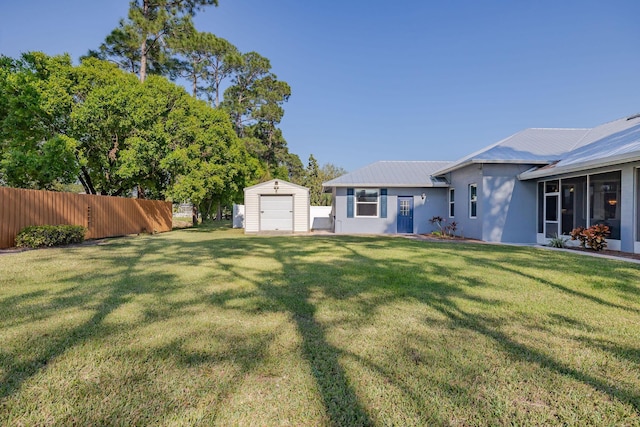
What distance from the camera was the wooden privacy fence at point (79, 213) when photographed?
9797 mm

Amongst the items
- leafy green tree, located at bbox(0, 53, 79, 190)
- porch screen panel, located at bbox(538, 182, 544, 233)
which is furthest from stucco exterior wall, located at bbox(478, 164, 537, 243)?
leafy green tree, located at bbox(0, 53, 79, 190)

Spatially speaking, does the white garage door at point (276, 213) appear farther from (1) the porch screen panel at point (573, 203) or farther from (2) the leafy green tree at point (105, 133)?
(1) the porch screen panel at point (573, 203)

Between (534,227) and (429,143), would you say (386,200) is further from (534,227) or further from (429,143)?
(429,143)

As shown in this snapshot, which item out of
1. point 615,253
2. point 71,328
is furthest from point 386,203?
point 71,328

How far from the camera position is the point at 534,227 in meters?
12.3

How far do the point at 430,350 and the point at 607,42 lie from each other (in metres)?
19.9

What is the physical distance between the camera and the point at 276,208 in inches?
701

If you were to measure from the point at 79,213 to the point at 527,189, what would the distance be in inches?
667

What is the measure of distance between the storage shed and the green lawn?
12.0 metres

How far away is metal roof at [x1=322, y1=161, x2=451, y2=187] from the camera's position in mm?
16281

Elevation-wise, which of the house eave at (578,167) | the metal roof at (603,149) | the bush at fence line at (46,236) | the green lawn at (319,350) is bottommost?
the green lawn at (319,350)

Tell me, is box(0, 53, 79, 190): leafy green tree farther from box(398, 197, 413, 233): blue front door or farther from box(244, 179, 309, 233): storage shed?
box(398, 197, 413, 233): blue front door

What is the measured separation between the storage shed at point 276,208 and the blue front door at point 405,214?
16.1ft

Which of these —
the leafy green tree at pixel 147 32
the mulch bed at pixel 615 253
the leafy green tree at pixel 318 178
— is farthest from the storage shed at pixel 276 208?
the leafy green tree at pixel 318 178
